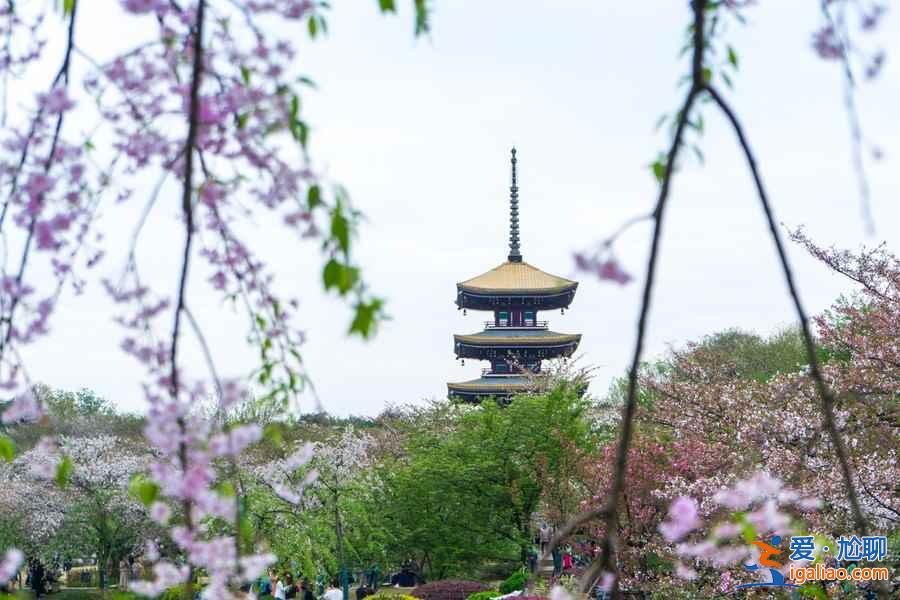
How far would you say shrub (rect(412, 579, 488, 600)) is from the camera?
13.7 metres

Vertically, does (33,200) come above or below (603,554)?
above

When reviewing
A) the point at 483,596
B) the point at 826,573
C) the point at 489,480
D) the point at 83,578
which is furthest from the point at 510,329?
the point at 826,573

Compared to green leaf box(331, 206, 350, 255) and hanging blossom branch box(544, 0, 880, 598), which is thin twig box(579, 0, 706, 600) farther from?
green leaf box(331, 206, 350, 255)

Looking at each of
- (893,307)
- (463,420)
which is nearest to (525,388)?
(463,420)

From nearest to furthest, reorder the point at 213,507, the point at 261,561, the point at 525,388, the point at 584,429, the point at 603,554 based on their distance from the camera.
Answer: the point at 603,554
the point at 213,507
the point at 261,561
the point at 584,429
the point at 525,388

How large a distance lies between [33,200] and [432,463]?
1424cm

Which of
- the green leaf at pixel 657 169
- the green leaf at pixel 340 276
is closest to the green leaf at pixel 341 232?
the green leaf at pixel 340 276

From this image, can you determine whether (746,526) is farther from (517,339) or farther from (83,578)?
(517,339)

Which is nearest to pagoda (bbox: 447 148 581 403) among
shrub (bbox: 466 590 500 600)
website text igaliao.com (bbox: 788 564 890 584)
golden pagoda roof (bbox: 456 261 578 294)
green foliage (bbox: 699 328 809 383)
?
golden pagoda roof (bbox: 456 261 578 294)

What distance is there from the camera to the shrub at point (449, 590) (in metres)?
13.7

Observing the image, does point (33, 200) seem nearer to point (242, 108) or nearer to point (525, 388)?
point (242, 108)

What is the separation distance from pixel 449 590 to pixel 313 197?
13.0m

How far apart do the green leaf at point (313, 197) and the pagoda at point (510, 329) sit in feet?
94.2

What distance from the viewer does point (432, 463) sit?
16.0m
